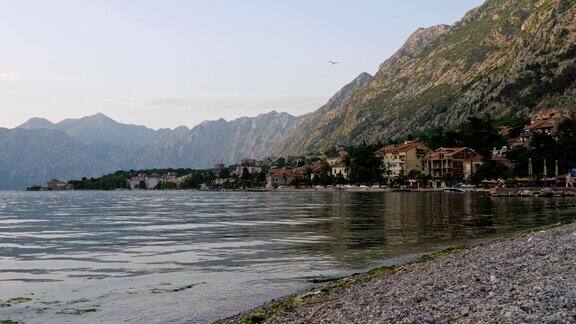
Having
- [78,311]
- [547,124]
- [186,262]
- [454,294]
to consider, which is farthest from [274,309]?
[547,124]

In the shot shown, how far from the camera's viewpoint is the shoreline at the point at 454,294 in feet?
Result: 41.0

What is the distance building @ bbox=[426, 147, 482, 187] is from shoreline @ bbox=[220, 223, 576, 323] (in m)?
160

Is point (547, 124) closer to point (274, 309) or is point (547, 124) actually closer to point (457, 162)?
point (457, 162)

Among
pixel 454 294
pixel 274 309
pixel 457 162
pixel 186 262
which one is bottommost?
pixel 186 262

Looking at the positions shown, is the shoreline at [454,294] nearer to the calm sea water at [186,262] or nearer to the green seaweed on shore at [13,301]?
the calm sea water at [186,262]

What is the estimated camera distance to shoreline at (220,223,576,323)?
12.5 meters

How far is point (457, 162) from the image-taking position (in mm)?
183125

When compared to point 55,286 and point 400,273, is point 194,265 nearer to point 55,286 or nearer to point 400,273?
point 55,286

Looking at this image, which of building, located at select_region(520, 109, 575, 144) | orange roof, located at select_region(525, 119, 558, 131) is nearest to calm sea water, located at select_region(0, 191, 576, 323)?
building, located at select_region(520, 109, 575, 144)

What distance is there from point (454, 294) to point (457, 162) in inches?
6892

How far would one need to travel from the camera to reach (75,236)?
48688 millimetres

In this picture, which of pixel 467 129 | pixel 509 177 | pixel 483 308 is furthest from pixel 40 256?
pixel 467 129

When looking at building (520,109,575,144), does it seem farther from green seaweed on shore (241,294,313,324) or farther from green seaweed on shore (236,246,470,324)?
green seaweed on shore (241,294,313,324)

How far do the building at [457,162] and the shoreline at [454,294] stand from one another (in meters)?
160
